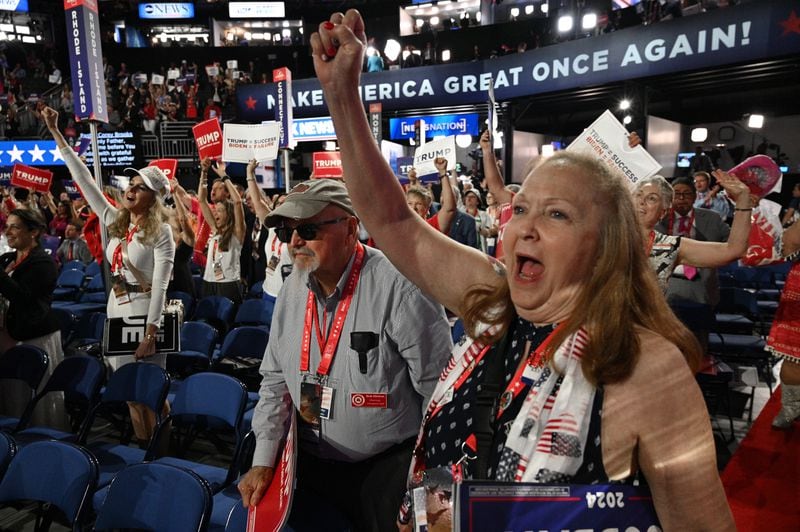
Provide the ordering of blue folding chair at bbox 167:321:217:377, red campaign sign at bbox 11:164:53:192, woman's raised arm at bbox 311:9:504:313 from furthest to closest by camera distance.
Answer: red campaign sign at bbox 11:164:53:192 < blue folding chair at bbox 167:321:217:377 < woman's raised arm at bbox 311:9:504:313

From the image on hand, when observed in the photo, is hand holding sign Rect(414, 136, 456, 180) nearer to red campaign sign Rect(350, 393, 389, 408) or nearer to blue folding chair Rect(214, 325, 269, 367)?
blue folding chair Rect(214, 325, 269, 367)

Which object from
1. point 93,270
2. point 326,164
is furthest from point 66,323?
point 326,164

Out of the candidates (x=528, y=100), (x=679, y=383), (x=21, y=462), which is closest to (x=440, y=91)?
(x=528, y=100)

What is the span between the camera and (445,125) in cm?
1475

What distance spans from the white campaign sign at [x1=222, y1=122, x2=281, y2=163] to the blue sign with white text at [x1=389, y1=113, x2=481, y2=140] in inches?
335

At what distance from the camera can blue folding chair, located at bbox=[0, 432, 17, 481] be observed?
2633 millimetres

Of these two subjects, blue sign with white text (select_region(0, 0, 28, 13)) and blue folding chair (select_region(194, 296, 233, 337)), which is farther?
blue sign with white text (select_region(0, 0, 28, 13))

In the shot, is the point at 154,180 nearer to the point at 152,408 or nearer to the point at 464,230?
the point at 152,408

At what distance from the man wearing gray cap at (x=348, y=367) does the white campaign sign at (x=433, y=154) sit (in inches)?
202

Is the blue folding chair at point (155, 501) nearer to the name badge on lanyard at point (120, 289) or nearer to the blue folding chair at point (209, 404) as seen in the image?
the blue folding chair at point (209, 404)

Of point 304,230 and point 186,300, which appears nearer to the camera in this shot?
point 304,230

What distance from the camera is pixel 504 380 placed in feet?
3.56

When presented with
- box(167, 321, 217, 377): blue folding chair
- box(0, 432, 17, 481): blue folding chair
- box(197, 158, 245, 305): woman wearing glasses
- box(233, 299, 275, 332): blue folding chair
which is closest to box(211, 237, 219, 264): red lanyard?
box(197, 158, 245, 305): woman wearing glasses

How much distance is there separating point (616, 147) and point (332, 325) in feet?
6.55
